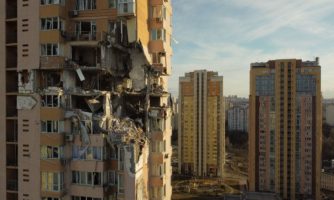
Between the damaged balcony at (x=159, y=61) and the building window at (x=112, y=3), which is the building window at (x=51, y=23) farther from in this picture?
the damaged balcony at (x=159, y=61)

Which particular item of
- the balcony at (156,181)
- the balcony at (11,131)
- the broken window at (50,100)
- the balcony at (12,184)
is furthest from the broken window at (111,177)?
the balcony at (11,131)

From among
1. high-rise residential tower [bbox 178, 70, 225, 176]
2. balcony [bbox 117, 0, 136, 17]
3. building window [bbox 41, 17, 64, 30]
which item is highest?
balcony [bbox 117, 0, 136, 17]

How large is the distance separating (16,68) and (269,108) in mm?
45009

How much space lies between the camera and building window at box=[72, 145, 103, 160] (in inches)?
382

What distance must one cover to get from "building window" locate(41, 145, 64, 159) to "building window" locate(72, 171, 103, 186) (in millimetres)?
650

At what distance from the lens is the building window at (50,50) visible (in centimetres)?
968

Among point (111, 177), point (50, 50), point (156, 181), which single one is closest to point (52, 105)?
point (50, 50)

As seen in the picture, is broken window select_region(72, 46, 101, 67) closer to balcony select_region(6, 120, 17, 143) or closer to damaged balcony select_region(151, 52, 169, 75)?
damaged balcony select_region(151, 52, 169, 75)

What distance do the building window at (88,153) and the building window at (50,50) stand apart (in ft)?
8.21

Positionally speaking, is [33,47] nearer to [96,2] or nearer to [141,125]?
[96,2]

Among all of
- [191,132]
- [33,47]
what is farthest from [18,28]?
[191,132]

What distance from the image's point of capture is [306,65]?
50312 mm

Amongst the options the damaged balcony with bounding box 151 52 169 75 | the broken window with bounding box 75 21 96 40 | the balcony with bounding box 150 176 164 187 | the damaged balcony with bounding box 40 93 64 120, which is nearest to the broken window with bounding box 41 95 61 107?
the damaged balcony with bounding box 40 93 64 120

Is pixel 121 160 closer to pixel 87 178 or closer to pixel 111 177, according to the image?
pixel 111 177
